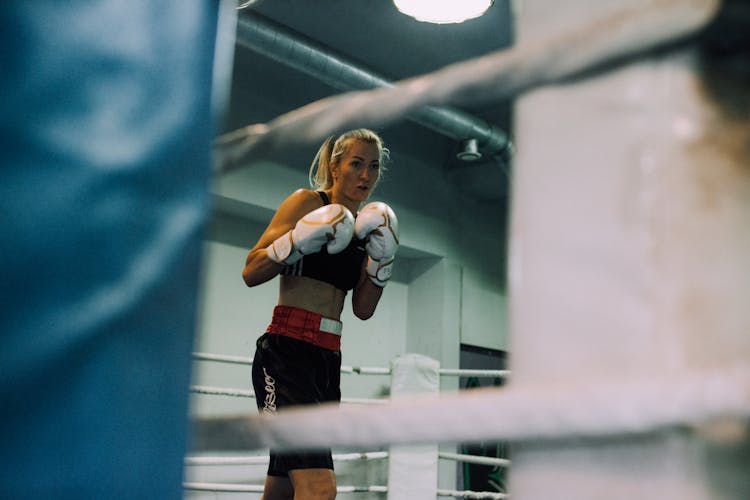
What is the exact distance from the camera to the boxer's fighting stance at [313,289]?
5.65 feet

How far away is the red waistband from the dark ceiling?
6.51ft

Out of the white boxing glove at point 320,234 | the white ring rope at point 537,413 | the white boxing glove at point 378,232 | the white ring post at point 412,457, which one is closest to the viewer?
the white ring rope at point 537,413

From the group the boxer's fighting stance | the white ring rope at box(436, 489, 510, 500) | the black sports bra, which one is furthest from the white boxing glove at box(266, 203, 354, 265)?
the white ring rope at box(436, 489, 510, 500)

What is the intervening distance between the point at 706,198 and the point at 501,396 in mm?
138

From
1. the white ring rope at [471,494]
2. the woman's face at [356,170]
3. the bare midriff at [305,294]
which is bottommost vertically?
the white ring rope at [471,494]

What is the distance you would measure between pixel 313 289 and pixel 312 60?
2.09 meters

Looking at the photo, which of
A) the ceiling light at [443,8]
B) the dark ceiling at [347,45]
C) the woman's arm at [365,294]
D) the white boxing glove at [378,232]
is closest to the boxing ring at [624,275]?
the white boxing glove at [378,232]

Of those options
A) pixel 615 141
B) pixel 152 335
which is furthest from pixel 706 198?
pixel 152 335

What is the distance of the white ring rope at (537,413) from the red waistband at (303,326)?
4.55 feet

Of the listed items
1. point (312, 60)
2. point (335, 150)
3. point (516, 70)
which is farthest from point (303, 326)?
point (312, 60)

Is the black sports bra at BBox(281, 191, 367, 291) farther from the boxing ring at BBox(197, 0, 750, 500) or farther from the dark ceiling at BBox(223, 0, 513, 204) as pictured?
the dark ceiling at BBox(223, 0, 513, 204)

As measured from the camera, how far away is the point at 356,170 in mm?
1992

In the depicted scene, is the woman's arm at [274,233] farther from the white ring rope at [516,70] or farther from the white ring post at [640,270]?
the white ring post at [640,270]

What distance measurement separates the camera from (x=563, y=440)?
14.4 inches
